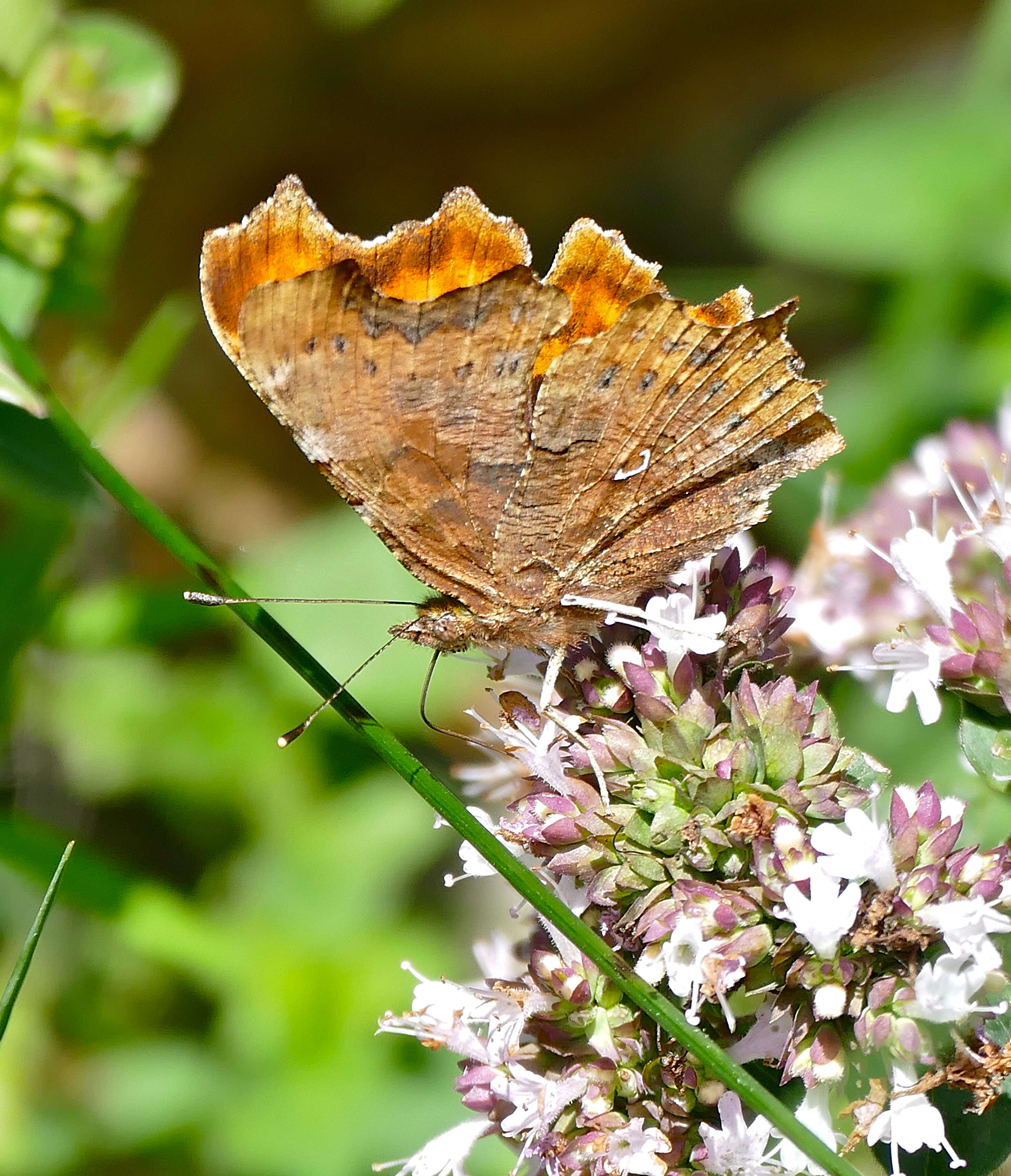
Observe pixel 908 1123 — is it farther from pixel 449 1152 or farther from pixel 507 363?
pixel 507 363

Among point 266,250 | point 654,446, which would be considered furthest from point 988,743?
point 266,250

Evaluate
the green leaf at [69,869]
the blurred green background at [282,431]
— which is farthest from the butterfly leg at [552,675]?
the green leaf at [69,869]

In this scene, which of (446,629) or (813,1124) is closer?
(813,1124)

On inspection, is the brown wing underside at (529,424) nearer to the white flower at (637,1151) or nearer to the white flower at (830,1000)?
the white flower at (830,1000)

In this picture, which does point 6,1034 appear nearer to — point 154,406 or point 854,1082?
point 154,406

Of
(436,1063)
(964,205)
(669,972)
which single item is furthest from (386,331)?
(964,205)
